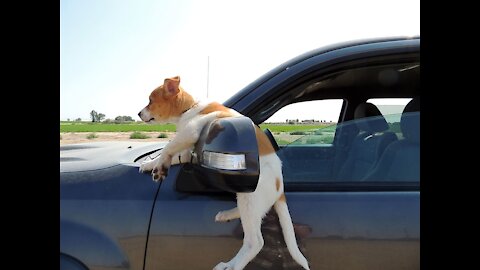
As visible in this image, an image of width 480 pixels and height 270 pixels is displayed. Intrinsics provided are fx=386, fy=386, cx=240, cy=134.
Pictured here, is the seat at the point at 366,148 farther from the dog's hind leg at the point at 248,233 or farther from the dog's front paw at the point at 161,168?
the dog's front paw at the point at 161,168

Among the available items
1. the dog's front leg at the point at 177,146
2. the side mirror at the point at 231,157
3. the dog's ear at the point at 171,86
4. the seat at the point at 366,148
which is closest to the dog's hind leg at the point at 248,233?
the side mirror at the point at 231,157

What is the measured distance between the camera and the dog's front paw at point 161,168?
5.49 feet

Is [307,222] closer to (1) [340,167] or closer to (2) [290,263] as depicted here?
(2) [290,263]

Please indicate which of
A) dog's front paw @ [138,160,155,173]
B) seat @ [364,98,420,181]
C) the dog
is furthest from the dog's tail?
dog's front paw @ [138,160,155,173]

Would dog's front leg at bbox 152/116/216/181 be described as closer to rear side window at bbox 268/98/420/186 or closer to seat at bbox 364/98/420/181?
rear side window at bbox 268/98/420/186

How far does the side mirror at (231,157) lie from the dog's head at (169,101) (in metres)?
0.57

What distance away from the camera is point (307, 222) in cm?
159

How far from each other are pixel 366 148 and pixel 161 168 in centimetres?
108

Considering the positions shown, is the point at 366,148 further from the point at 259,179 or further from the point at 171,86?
the point at 171,86

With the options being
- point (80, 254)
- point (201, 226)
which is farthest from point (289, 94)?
point (80, 254)

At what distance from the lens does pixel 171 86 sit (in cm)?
199

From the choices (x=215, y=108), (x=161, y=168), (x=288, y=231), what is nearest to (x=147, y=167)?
(x=161, y=168)
